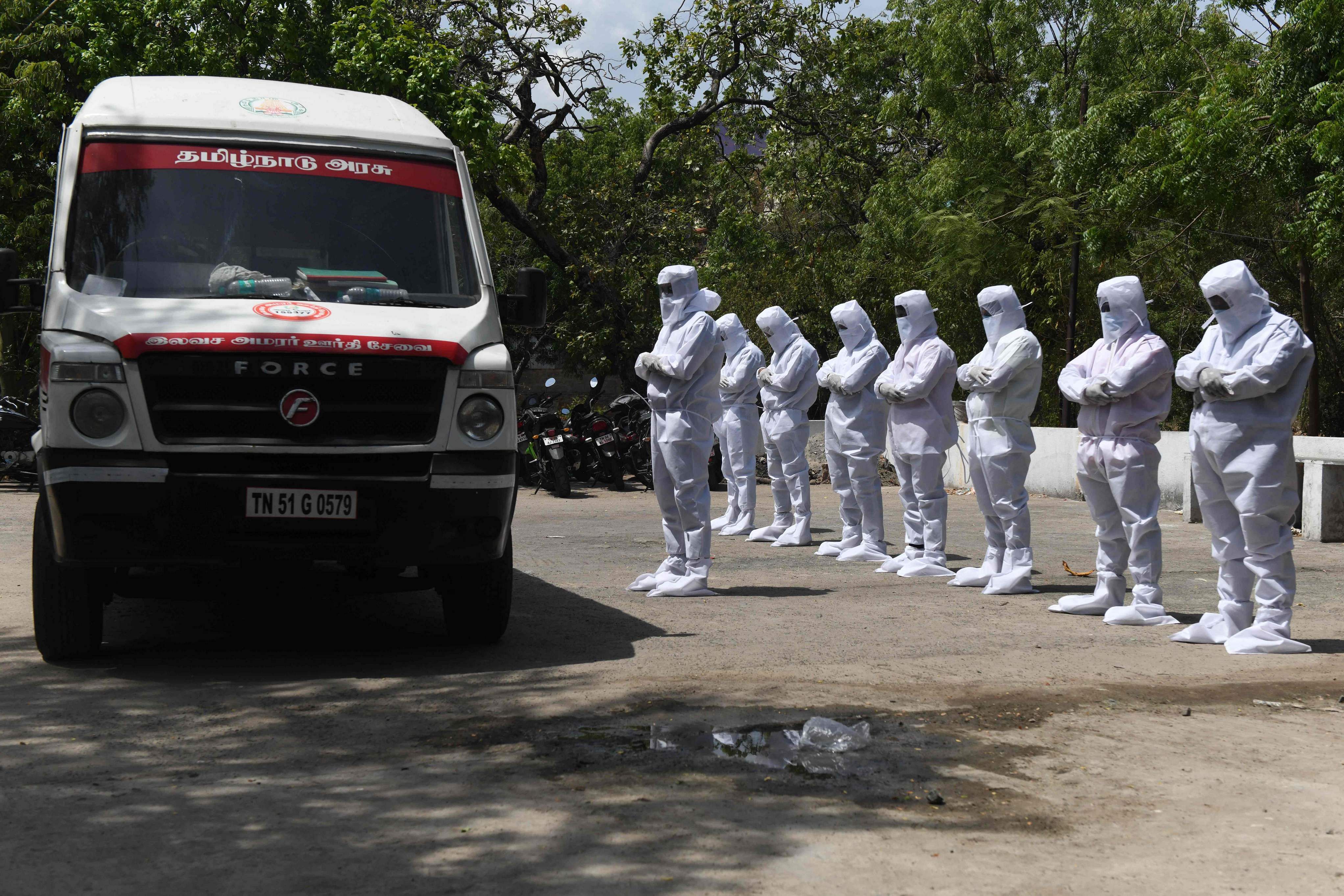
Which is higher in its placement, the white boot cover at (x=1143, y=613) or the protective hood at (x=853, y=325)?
the protective hood at (x=853, y=325)

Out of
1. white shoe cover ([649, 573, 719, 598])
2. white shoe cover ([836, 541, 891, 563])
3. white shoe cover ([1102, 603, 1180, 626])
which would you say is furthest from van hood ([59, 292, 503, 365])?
white shoe cover ([836, 541, 891, 563])

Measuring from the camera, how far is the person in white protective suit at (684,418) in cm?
914

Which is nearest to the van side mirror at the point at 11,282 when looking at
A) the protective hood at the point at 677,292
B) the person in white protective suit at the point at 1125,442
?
the protective hood at the point at 677,292

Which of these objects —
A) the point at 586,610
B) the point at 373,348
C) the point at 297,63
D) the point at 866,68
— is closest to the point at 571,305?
the point at 866,68

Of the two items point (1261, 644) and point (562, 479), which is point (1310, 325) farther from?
point (1261, 644)

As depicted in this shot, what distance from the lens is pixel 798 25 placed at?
22859mm

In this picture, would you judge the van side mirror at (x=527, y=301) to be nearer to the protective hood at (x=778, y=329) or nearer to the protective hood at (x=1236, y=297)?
the protective hood at (x=1236, y=297)

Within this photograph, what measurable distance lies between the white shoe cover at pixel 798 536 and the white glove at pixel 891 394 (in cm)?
258

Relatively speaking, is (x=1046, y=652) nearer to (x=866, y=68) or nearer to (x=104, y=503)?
(x=104, y=503)

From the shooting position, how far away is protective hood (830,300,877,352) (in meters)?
12.3

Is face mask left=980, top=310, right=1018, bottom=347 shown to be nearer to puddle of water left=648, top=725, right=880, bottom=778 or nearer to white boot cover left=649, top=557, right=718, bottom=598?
white boot cover left=649, top=557, right=718, bottom=598

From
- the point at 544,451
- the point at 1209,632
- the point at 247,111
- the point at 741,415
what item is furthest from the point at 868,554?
the point at 544,451

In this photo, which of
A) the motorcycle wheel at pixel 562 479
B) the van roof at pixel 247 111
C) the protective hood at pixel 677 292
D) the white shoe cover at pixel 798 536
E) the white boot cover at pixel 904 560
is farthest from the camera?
the motorcycle wheel at pixel 562 479

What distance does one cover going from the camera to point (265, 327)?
6.15 metres
